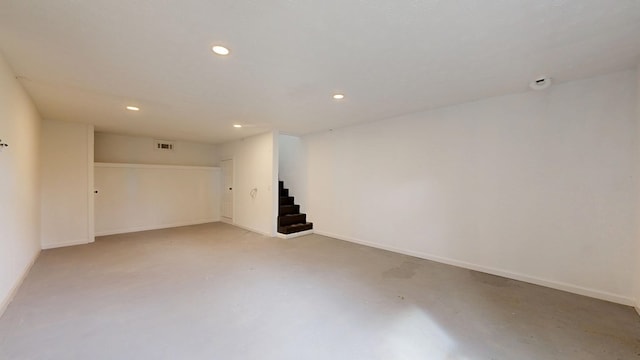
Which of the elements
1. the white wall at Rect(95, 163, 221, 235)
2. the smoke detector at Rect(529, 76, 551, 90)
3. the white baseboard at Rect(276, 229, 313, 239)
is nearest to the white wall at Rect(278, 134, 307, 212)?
the white baseboard at Rect(276, 229, 313, 239)

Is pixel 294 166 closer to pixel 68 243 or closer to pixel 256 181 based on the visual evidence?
pixel 256 181

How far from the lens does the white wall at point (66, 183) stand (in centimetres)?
454

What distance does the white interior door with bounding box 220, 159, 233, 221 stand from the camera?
6.97 m

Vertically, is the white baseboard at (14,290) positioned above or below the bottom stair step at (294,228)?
below

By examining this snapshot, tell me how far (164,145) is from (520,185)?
7522mm

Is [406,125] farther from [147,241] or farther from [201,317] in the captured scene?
[147,241]

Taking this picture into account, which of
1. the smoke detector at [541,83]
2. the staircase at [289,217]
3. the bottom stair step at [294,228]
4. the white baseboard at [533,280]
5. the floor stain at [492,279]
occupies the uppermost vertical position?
the smoke detector at [541,83]

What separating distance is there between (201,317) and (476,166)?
3778mm

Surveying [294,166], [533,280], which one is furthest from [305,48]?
[294,166]

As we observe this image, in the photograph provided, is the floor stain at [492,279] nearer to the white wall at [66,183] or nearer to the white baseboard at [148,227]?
the white baseboard at [148,227]

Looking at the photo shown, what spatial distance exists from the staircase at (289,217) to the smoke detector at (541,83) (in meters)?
4.56

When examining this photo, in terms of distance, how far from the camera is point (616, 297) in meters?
2.63

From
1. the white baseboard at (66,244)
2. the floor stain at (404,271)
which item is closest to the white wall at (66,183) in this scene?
the white baseboard at (66,244)

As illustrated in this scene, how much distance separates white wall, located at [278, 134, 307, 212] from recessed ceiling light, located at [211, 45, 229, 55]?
405 centimetres
